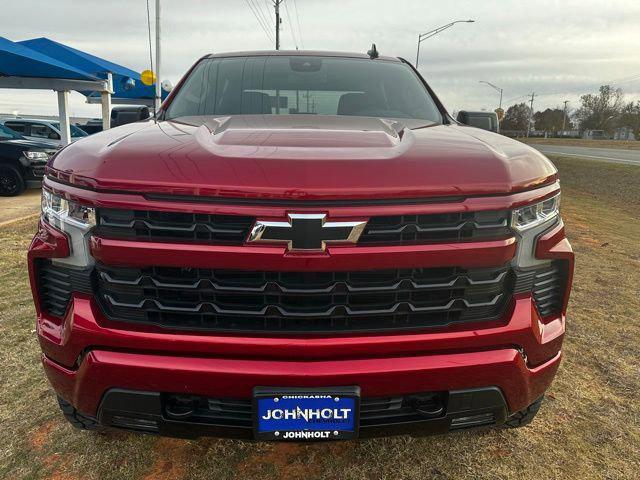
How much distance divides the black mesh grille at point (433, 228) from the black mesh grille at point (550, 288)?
0.29 m

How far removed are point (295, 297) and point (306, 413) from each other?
405 millimetres

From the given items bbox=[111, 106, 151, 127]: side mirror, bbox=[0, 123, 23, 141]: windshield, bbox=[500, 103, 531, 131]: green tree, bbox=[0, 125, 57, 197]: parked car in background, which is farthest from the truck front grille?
bbox=[500, 103, 531, 131]: green tree

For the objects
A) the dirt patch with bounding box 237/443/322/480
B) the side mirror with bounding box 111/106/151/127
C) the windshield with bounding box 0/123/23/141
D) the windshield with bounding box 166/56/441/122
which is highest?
the windshield with bounding box 166/56/441/122

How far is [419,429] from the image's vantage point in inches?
72.7

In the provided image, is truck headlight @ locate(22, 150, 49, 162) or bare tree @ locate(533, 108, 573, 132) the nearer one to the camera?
truck headlight @ locate(22, 150, 49, 162)

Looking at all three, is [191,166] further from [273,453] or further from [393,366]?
[273,453]

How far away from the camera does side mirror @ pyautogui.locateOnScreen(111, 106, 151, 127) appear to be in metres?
3.10

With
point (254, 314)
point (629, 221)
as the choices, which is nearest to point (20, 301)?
point (254, 314)

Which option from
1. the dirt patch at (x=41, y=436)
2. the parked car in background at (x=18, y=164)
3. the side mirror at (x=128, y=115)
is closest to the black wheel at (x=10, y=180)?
the parked car in background at (x=18, y=164)

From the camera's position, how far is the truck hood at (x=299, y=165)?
164 cm

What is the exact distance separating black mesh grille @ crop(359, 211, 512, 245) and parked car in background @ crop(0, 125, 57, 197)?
409 inches

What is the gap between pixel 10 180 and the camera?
1016cm

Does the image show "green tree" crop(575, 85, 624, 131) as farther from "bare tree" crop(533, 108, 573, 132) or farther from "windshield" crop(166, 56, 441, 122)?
"windshield" crop(166, 56, 441, 122)

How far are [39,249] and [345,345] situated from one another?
117 cm
